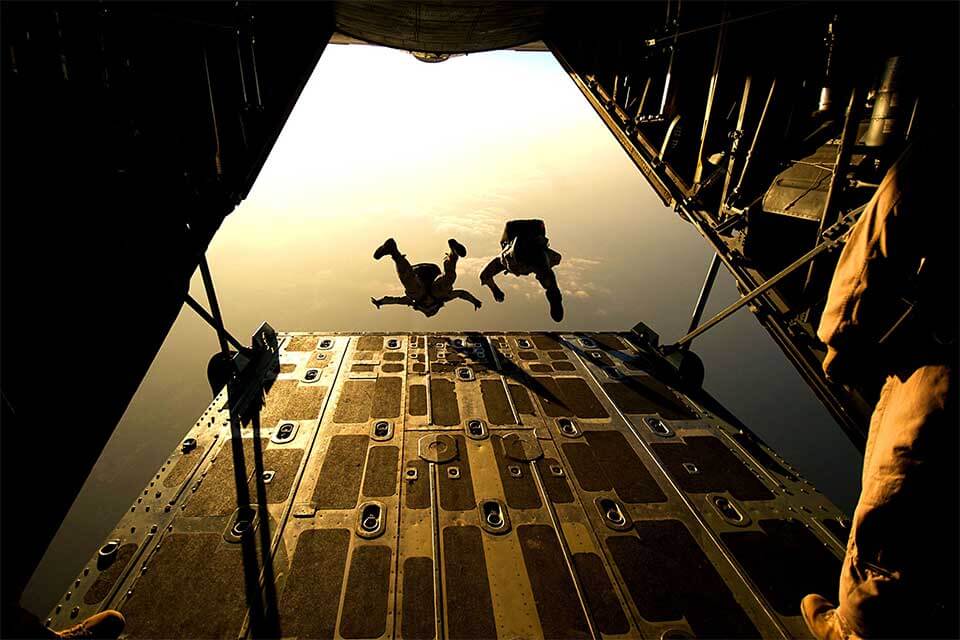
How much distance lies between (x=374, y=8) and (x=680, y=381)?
14.2 meters

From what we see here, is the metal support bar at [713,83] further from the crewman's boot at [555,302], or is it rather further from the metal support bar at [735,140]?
the crewman's boot at [555,302]

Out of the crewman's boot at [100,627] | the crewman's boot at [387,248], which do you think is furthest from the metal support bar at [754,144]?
the crewman's boot at [100,627]

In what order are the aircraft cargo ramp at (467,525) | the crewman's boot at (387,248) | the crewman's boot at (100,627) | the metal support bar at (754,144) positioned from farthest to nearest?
the crewman's boot at (387,248) → the metal support bar at (754,144) → the aircraft cargo ramp at (467,525) → the crewman's boot at (100,627)

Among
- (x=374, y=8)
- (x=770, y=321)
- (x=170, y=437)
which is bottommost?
(x=170, y=437)

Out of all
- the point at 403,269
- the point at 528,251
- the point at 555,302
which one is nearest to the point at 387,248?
the point at 403,269

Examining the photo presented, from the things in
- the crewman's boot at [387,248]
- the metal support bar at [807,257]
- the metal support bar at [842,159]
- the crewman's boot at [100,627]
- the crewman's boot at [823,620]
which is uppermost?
the metal support bar at [842,159]

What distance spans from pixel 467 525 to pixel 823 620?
5.08 metres

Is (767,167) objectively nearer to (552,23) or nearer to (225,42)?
(225,42)

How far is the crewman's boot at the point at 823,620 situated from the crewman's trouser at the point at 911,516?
45 centimetres

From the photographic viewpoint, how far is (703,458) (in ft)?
30.0

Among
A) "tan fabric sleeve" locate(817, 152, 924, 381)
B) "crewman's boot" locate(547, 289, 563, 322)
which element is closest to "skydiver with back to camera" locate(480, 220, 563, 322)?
"crewman's boot" locate(547, 289, 563, 322)

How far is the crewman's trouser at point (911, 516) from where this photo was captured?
8.93 feet

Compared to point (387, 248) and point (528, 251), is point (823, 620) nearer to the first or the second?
point (528, 251)

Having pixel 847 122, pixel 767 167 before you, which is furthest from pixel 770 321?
pixel 847 122
